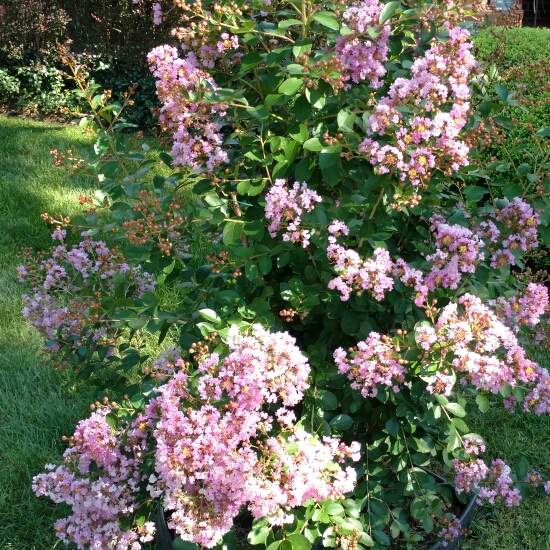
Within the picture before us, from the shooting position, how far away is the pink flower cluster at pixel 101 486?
1.67 metres

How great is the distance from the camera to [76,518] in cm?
173

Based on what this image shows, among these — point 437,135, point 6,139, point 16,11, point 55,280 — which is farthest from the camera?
point 16,11

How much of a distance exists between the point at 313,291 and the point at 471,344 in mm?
440

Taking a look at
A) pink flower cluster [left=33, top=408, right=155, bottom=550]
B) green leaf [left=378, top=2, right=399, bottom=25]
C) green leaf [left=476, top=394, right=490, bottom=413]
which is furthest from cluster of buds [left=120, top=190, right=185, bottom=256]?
green leaf [left=476, top=394, right=490, bottom=413]

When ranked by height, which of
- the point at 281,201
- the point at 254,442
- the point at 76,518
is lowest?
the point at 76,518

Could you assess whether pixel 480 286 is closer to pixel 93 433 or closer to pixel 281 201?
pixel 281 201

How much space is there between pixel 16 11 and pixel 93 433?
6.99 metres

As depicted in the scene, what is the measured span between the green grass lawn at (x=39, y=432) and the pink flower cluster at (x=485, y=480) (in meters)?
→ 0.40

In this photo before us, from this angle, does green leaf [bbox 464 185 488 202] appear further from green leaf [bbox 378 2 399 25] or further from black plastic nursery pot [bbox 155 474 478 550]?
black plastic nursery pot [bbox 155 474 478 550]

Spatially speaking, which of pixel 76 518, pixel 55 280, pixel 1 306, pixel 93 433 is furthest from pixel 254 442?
pixel 1 306

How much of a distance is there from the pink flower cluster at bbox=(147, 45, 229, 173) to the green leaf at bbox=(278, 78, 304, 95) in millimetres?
178

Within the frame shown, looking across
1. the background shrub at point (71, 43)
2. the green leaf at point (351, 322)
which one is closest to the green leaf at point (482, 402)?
the green leaf at point (351, 322)

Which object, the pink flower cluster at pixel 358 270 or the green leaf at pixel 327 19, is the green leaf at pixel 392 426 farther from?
the green leaf at pixel 327 19

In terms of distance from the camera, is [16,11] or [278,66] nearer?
[278,66]
